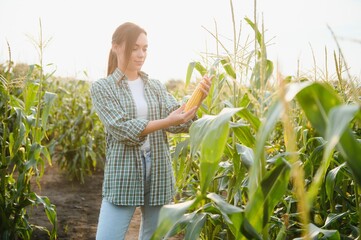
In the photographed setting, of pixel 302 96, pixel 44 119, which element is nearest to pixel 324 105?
pixel 302 96

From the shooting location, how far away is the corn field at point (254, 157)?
0.88 meters

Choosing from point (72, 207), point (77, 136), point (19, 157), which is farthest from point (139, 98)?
point (77, 136)

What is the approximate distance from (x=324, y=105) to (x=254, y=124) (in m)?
0.41

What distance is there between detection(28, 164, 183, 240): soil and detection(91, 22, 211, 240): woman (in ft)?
4.19

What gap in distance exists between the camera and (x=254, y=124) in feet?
4.18

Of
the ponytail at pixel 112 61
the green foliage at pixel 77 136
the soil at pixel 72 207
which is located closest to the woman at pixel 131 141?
the ponytail at pixel 112 61

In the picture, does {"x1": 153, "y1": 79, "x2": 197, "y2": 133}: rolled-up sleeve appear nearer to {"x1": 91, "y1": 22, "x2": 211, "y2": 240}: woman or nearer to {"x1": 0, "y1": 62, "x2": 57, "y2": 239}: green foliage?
{"x1": 91, "y1": 22, "x2": 211, "y2": 240}: woman

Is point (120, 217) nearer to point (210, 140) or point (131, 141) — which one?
point (131, 141)

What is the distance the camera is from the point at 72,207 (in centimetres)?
448

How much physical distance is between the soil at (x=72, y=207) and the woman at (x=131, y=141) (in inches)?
50.3

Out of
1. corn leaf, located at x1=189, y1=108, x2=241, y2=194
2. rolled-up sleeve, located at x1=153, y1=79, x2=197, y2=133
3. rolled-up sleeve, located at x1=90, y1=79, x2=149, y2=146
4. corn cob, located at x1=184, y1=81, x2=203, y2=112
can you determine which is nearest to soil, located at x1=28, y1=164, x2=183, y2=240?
rolled-up sleeve, located at x1=90, y1=79, x2=149, y2=146

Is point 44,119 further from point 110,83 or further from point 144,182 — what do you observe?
point 144,182

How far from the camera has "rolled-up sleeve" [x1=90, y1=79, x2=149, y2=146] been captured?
7.25 ft

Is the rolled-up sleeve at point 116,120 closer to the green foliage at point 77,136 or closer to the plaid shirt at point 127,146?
the plaid shirt at point 127,146
